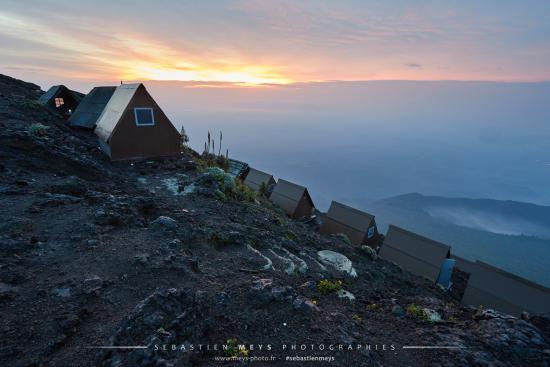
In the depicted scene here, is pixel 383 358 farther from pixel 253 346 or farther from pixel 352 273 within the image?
pixel 352 273

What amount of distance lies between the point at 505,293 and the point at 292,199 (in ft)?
61.8

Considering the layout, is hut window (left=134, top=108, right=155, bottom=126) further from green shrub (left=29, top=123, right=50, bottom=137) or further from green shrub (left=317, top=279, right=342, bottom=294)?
green shrub (left=317, top=279, right=342, bottom=294)

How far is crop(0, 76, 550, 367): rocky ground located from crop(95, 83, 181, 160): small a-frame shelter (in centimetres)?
687

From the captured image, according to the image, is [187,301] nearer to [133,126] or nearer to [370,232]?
[133,126]

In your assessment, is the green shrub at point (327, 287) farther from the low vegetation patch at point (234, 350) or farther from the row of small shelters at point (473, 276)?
the row of small shelters at point (473, 276)

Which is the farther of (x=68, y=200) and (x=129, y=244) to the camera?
(x=68, y=200)

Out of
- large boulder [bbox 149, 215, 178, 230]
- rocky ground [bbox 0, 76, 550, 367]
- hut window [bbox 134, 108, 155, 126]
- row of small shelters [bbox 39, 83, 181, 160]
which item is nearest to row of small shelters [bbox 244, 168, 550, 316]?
rocky ground [bbox 0, 76, 550, 367]

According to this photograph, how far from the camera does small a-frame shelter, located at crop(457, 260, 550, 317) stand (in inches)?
674

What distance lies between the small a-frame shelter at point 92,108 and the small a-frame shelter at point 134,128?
201 cm

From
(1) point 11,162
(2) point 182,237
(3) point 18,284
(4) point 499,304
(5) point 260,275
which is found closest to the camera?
(3) point 18,284

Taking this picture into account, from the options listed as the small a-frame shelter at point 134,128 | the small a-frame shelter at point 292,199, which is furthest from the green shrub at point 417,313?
the small a-frame shelter at point 292,199

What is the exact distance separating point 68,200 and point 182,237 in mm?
4402

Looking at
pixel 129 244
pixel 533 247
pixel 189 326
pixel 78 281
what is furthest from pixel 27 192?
pixel 533 247

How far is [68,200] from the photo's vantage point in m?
9.16
